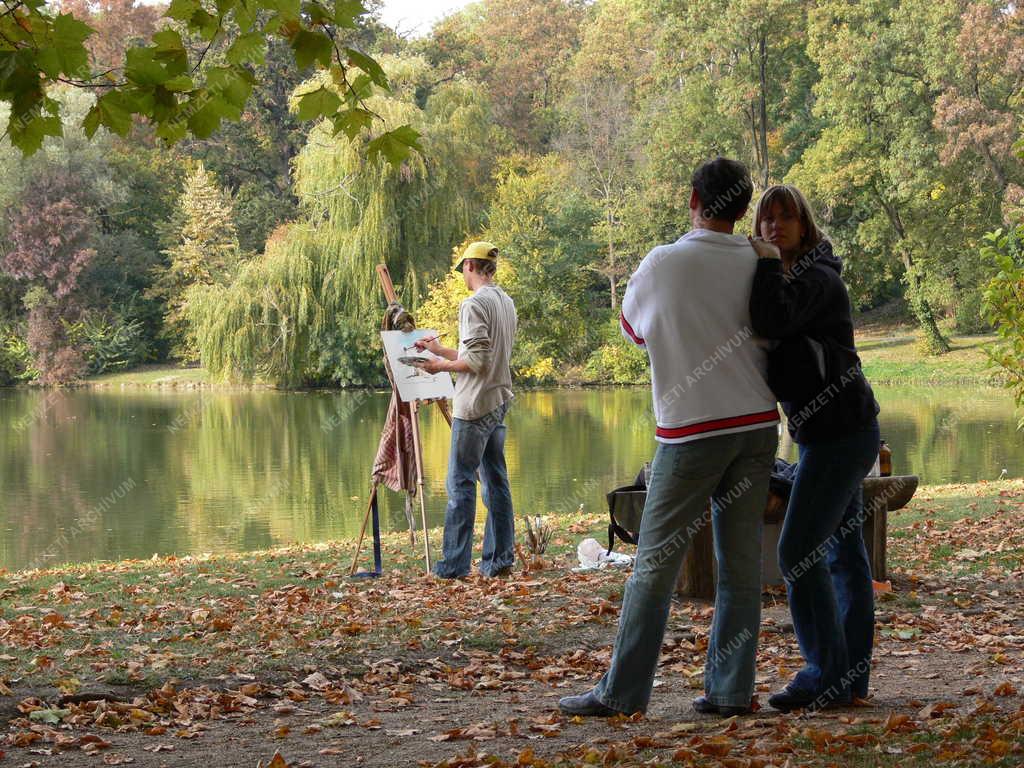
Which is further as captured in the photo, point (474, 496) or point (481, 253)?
point (474, 496)

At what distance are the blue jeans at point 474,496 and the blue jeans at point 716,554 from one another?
320 cm

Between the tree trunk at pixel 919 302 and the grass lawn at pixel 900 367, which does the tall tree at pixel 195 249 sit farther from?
the tree trunk at pixel 919 302

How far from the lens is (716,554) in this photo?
4.02 m

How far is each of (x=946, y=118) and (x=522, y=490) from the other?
2274cm

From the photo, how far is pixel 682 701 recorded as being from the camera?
452cm

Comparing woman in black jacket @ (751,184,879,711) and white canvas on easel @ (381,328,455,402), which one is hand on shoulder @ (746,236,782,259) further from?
white canvas on easel @ (381,328,455,402)

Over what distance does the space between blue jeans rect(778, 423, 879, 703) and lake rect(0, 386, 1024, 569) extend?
3176mm

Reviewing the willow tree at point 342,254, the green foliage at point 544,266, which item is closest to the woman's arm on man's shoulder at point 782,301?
the willow tree at point 342,254

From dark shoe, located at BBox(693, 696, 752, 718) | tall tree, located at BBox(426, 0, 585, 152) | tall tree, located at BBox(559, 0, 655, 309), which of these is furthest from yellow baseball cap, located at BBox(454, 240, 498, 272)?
tall tree, located at BBox(426, 0, 585, 152)

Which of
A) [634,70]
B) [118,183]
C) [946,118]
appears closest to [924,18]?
[946,118]

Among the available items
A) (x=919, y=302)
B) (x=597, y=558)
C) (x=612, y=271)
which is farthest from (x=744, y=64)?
(x=597, y=558)

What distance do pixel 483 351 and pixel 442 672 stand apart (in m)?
2.33

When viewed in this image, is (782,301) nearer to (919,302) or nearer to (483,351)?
(483,351)

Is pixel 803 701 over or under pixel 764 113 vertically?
under
